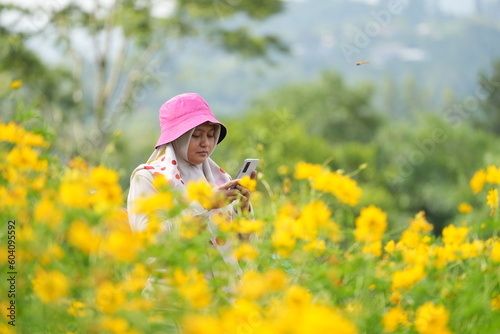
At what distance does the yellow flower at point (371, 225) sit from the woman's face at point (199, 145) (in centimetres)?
108

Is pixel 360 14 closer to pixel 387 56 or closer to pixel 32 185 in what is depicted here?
pixel 387 56

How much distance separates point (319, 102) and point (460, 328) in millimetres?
31467

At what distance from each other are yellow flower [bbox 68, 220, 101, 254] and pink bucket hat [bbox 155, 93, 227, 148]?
121 cm

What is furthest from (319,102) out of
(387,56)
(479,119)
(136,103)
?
(387,56)

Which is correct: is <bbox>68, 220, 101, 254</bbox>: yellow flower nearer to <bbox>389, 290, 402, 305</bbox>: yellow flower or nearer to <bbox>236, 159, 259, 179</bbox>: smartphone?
<bbox>389, 290, 402, 305</bbox>: yellow flower

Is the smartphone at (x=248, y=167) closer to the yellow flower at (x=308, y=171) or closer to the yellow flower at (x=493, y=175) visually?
the yellow flower at (x=308, y=171)

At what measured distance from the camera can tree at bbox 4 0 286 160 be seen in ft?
43.4

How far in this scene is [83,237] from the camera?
39.9 inches

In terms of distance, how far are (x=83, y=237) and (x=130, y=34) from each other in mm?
13270

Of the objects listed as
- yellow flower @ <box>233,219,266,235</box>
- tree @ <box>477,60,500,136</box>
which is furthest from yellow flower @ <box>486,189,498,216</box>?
tree @ <box>477,60,500,136</box>

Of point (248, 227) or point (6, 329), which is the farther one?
point (248, 227)

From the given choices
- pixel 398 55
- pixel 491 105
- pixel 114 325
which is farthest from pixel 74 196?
pixel 398 55

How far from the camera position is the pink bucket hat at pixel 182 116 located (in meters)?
2.26

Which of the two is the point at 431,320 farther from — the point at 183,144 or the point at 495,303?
the point at 183,144
